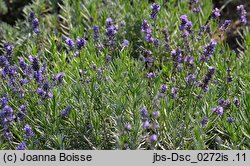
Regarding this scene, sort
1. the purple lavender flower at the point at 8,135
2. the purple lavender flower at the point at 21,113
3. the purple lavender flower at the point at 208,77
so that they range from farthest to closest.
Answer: the purple lavender flower at the point at 21,113 < the purple lavender flower at the point at 8,135 < the purple lavender flower at the point at 208,77

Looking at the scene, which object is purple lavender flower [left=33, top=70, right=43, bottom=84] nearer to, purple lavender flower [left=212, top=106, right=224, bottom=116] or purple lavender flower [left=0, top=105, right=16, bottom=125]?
purple lavender flower [left=0, top=105, right=16, bottom=125]

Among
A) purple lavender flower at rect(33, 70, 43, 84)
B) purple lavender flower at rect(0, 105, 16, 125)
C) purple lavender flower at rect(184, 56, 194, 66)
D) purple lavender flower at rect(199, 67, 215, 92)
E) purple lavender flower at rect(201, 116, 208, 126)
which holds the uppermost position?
purple lavender flower at rect(184, 56, 194, 66)

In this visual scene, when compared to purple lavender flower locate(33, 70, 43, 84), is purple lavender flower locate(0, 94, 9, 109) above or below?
below

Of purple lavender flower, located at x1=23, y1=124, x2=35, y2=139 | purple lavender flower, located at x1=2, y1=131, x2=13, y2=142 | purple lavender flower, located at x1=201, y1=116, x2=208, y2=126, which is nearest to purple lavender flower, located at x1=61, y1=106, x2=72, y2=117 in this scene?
purple lavender flower, located at x1=23, y1=124, x2=35, y2=139

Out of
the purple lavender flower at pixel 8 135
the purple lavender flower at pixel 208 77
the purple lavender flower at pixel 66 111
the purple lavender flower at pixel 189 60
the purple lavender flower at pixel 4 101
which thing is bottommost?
the purple lavender flower at pixel 8 135

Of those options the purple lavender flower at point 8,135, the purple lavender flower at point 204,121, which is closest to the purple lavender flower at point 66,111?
the purple lavender flower at point 8,135

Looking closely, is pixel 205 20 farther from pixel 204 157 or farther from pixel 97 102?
pixel 204 157

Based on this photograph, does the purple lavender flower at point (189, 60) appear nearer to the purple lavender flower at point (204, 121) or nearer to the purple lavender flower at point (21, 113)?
the purple lavender flower at point (204, 121)

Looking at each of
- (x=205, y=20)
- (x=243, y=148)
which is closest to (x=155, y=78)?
(x=243, y=148)

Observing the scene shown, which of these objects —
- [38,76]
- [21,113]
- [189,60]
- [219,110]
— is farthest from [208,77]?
[21,113]

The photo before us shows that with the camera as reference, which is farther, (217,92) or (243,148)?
(217,92)

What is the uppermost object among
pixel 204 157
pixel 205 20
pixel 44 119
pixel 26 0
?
pixel 26 0
